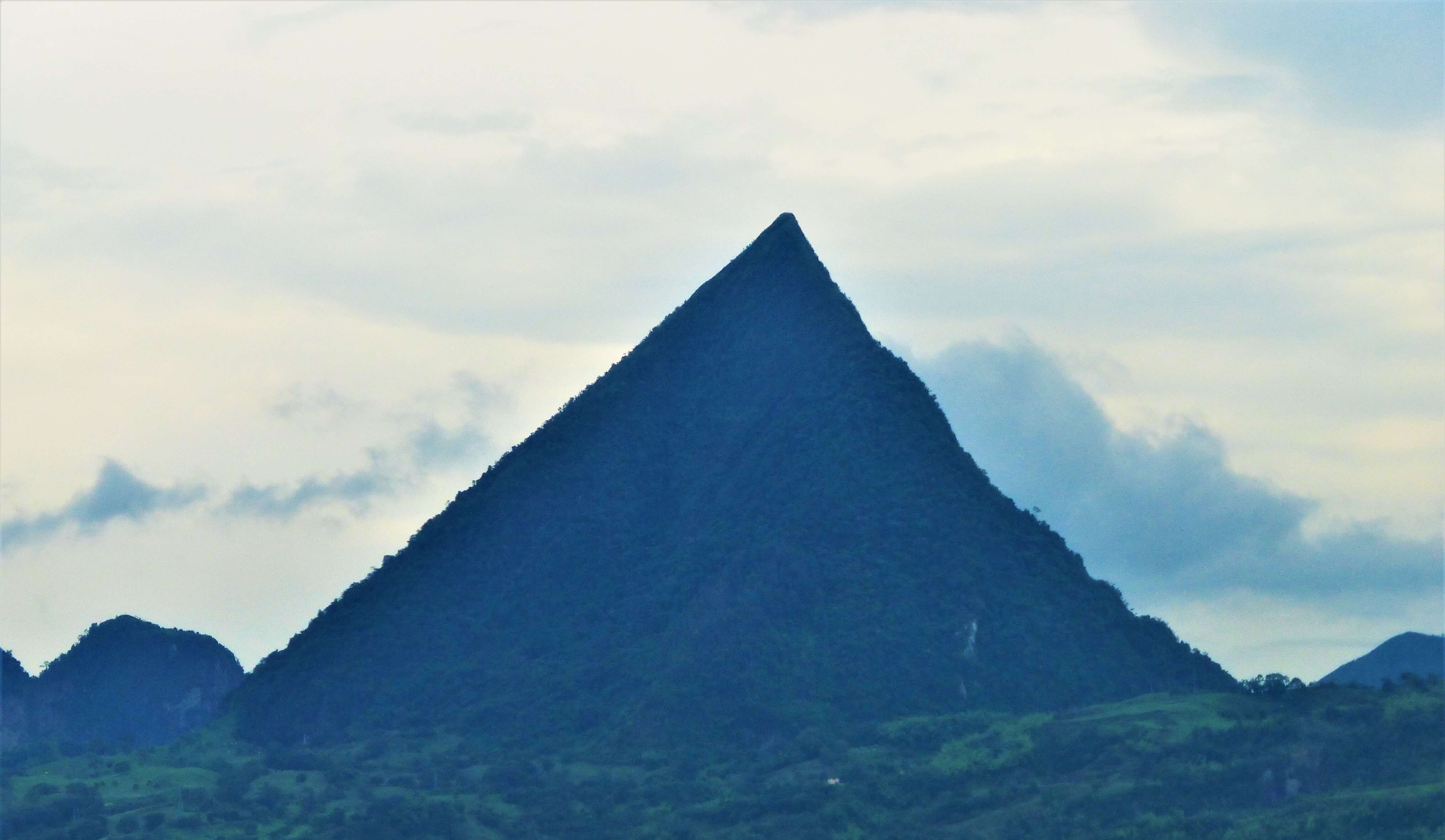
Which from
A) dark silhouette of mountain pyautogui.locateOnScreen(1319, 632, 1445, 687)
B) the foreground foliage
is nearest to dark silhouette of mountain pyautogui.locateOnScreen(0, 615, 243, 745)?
the foreground foliage

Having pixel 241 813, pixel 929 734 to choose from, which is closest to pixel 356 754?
pixel 241 813

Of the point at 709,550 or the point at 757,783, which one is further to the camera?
the point at 709,550

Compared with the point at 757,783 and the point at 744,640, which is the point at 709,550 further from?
the point at 757,783

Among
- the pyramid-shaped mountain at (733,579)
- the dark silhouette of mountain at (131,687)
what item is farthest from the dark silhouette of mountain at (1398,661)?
the dark silhouette of mountain at (131,687)

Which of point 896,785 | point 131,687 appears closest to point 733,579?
point 896,785

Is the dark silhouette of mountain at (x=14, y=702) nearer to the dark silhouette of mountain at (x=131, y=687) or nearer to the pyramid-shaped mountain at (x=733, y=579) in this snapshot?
the dark silhouette of mountain at (x=131, y=687)

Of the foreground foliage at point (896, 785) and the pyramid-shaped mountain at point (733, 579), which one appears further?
the pyramid-shaped mountain at point (733, 579)
